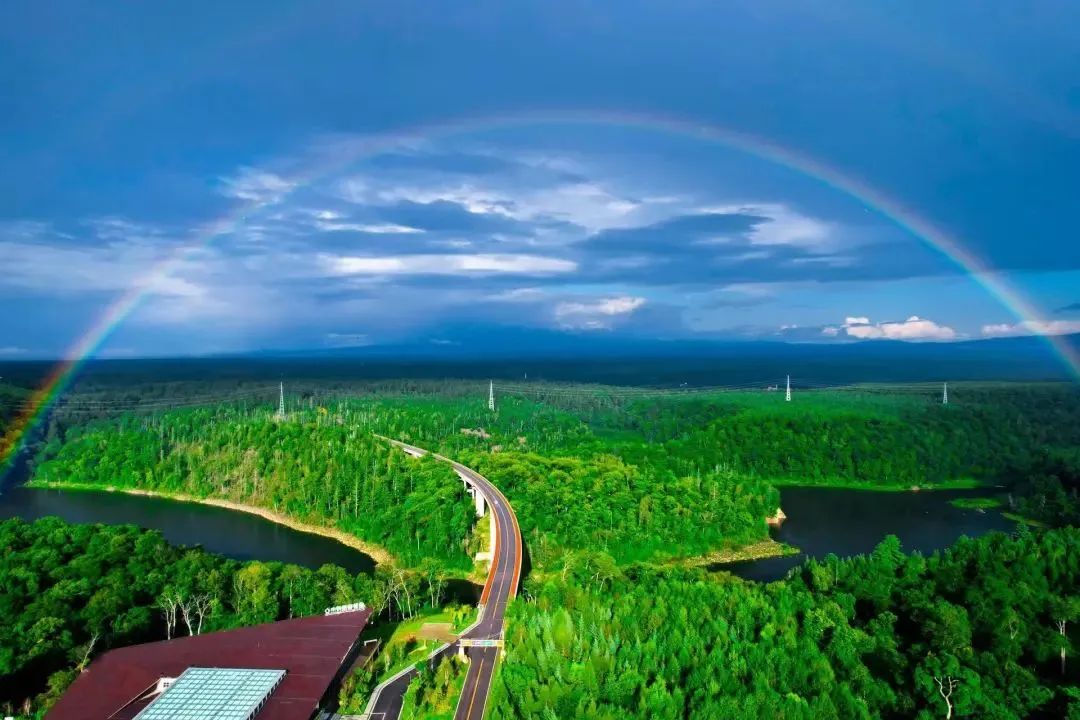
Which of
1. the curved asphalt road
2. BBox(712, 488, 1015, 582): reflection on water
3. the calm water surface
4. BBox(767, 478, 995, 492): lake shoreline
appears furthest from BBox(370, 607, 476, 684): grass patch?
BBox(767, 478, 995, 492): lake shoreline

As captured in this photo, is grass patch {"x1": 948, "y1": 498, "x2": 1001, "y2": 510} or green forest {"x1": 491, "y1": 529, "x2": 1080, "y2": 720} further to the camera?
grass patch {"x1": 948, "y1": 498, "x2": 1001, "y2": 510}

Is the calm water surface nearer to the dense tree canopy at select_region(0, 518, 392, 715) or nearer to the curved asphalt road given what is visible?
the curved asphalt road

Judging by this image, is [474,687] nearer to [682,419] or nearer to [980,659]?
[980,659]

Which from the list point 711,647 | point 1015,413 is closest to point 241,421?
point 711,647

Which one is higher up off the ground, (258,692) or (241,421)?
(241,421)

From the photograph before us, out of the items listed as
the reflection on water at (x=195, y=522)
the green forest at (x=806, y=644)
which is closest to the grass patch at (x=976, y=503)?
the green forest at (x=806, y=644)

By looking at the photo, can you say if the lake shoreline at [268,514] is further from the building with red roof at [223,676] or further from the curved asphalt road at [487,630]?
the building with red roof at [223,676]
